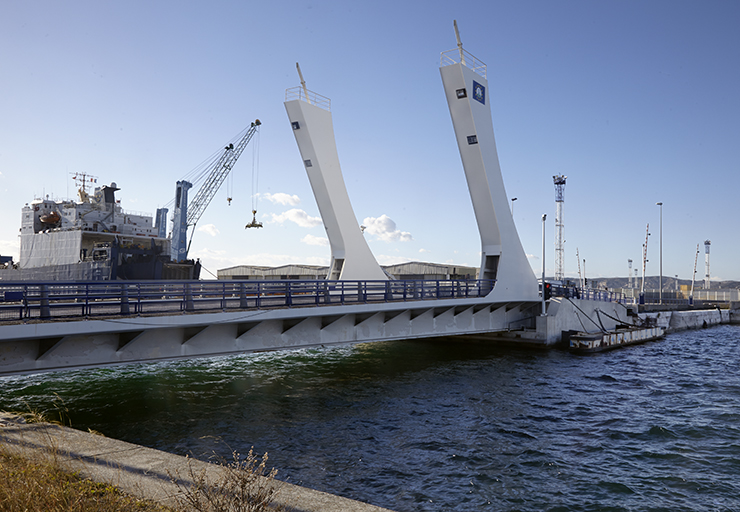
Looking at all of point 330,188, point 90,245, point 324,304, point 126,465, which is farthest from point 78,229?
point 126,465

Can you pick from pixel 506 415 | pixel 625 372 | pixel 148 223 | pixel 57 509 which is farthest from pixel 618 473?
pixel 148 223

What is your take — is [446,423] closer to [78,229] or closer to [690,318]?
[78,229]

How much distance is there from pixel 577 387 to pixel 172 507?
60.2 feet

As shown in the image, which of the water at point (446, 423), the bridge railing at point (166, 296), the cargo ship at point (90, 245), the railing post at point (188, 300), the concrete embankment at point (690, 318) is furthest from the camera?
the concrete embankment at point (690, 318)

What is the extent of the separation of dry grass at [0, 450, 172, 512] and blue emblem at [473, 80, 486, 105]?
26.2 m

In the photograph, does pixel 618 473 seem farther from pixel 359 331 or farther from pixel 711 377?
pixel 711 377

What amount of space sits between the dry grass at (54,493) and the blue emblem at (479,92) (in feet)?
85.8

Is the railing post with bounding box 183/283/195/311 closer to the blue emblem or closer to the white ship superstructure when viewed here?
the blue emblem

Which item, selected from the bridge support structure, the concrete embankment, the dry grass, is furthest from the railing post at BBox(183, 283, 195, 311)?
the concrete embankment

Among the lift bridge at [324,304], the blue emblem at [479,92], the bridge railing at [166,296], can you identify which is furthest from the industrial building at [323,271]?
the bridge railing at [166,296]

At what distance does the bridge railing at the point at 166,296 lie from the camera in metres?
11.7

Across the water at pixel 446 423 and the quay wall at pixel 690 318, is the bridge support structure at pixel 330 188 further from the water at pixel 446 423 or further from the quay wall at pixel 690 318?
the quay wall at pixel 690 318

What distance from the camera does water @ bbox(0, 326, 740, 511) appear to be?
9703 mm

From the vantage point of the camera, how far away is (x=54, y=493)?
541 centimetres
